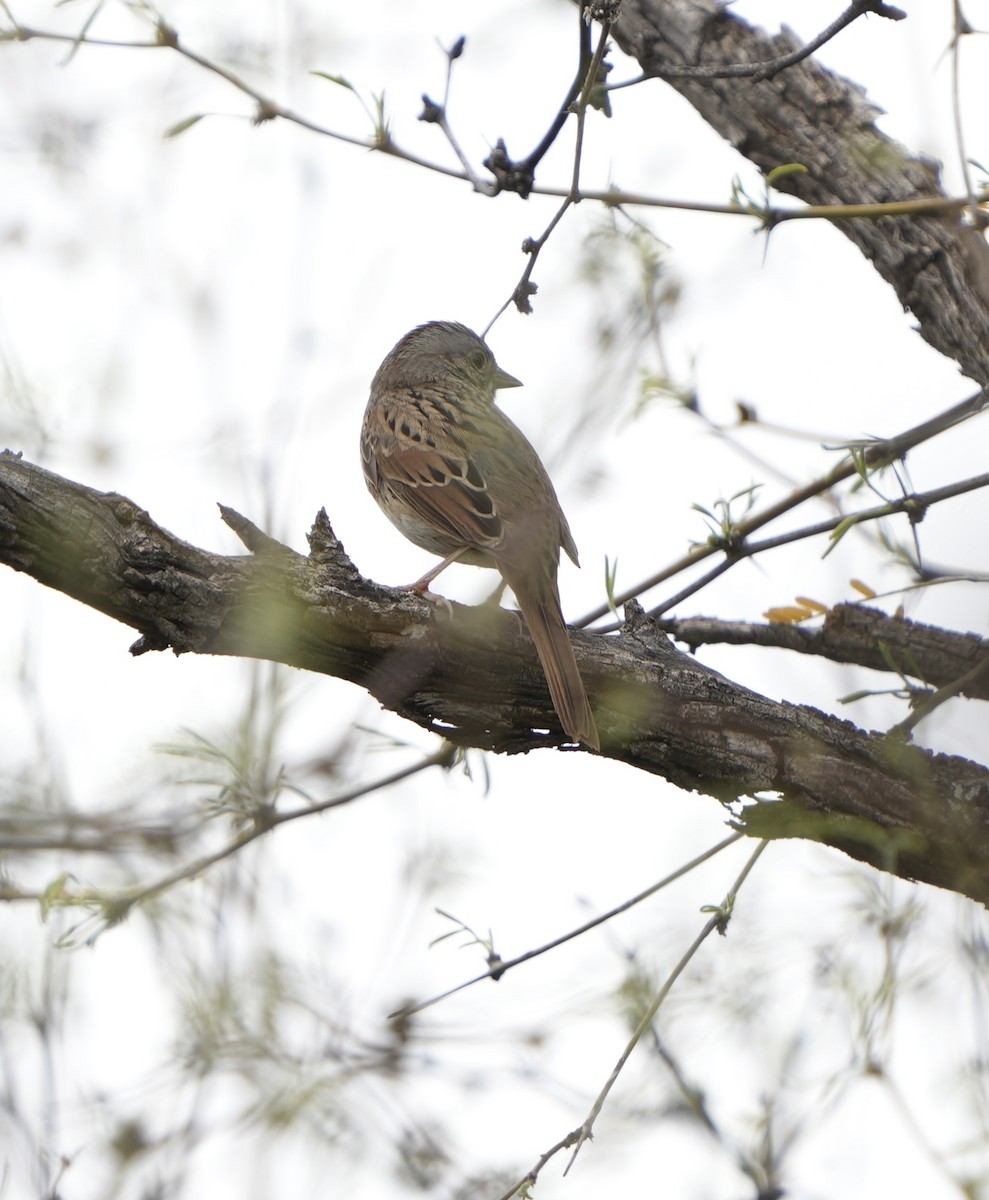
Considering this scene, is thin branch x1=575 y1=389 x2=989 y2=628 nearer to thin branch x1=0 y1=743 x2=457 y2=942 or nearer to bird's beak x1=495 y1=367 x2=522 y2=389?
thin branch x1=0 y1=743 x2=457 y2=942

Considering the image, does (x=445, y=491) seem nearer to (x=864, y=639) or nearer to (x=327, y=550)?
(x=864, y=639)

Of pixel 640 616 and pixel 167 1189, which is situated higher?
pixel 640 616

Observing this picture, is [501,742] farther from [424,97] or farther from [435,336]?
[435,336]

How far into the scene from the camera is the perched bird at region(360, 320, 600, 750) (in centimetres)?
541

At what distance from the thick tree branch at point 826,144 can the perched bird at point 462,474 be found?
1.54 m

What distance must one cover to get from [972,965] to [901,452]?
183cm

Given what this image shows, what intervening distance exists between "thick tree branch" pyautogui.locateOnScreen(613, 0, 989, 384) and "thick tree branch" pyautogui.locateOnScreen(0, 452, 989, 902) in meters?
1.36

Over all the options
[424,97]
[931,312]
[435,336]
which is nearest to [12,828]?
[424,97]

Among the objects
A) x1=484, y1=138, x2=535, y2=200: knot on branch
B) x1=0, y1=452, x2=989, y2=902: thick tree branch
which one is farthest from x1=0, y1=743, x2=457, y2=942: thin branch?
x1=484, y1=138, x2=535, y2=200: knot on branch

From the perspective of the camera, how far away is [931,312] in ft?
15.0

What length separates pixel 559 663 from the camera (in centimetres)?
399

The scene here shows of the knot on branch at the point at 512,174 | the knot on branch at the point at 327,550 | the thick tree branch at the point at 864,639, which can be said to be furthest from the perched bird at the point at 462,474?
the knot on branch at the point at 512,174

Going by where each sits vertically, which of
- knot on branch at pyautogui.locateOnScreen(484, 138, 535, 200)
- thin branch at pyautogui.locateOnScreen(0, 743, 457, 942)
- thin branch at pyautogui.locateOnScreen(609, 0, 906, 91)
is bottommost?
thin branch at pyautogui.locateOnScreen(0, 743, 457, 942)

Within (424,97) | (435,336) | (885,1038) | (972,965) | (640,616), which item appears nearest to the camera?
(972,965)
